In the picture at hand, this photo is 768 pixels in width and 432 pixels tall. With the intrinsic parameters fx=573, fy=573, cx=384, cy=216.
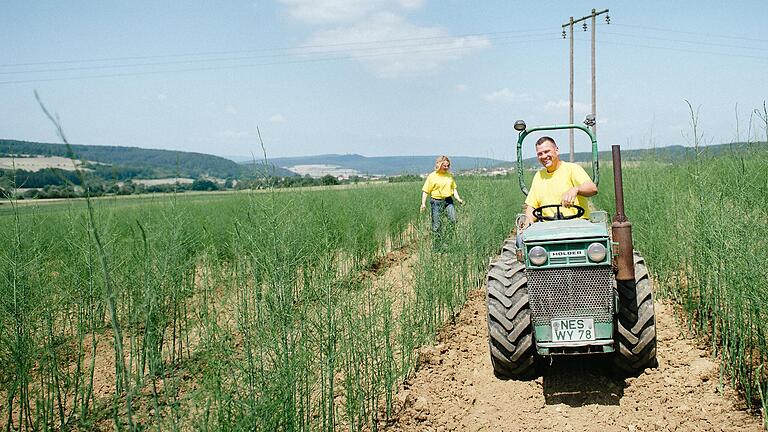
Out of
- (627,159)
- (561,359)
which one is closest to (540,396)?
(561,359)

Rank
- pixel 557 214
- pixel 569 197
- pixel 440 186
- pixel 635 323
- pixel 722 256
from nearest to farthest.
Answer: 1. pixel 635 323
2. pixel 569 197
3. pixel 722 256
4. pixel 557 214
5. pixel 440 186

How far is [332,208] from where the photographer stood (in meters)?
9.68

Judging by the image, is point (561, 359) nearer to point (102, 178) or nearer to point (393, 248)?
point (102, 178)

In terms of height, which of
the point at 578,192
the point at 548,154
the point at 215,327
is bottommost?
the point at 215,327

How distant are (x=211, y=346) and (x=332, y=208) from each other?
6810mm

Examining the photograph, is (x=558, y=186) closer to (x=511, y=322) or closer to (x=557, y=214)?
(x=557, y=214)

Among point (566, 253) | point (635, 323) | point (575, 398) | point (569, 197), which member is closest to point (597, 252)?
point (566, 253)

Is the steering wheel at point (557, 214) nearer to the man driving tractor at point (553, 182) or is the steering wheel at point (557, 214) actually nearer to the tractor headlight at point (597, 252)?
the man driving tractor at point (553, 182)

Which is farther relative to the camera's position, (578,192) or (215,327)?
(578,192)

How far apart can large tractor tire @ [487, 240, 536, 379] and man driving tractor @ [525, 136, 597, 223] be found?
63 cm

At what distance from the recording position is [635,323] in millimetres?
3867

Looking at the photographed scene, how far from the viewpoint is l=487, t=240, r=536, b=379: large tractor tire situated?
394 cm

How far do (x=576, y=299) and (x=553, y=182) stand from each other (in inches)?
43.7

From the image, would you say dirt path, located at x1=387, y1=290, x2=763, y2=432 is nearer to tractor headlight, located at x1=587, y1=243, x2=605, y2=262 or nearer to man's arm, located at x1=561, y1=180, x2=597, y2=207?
tractor headlight, located at x1=587, y1=243, x2=605, y2=262
